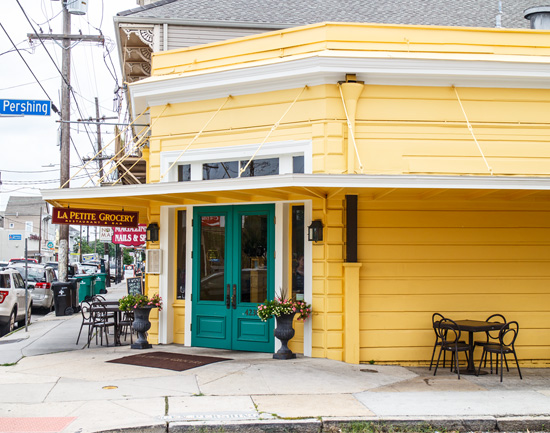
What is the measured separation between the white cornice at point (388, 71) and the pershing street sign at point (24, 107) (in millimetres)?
3228

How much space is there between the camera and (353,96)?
10117 millimetres

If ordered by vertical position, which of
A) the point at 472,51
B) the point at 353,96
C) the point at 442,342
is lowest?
the point at 442,342

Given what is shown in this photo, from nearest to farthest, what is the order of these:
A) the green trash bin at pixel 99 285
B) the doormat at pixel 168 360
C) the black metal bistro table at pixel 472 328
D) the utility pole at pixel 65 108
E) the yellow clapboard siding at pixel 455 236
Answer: the black metal bistro table at pixel 472 328 < the doormat at pixel 168 360 < the yellow clapboard siding at pixel 455 236 < the utility pole at pixel 65 108 < the green trash bin at pixel 99 285

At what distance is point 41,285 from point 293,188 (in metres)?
15.7

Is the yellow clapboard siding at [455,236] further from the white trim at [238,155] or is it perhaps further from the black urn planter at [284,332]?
the black urn planter at [284,332]

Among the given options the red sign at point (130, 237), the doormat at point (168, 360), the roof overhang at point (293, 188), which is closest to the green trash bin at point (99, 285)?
the red sign at point (130, 237)

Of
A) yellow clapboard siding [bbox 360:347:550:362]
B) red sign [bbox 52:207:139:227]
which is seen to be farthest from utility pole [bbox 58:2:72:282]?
yellow clapboard siding [bbox 360:347:550:362]

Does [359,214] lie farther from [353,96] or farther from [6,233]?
[6,233]

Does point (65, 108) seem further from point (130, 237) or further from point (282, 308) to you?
point (282, 308)

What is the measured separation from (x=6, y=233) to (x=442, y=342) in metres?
65.0

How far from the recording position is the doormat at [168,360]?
9.65 m

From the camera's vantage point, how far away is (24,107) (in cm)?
1188

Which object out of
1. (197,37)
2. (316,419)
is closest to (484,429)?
(316,419)

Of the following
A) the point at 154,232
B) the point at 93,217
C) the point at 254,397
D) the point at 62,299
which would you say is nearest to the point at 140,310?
the point at 154,232
